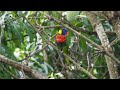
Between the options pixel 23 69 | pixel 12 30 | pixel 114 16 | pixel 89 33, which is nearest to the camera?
pixel 114 16

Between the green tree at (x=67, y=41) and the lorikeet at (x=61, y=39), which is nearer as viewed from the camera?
the green tree at (x=67, y=41)

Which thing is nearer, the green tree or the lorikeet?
the green tree

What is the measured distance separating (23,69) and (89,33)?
42 centimetres

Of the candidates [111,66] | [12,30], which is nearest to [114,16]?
[111,66]

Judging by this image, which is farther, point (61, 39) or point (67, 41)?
point (61, 39)

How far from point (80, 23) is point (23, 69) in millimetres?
498
